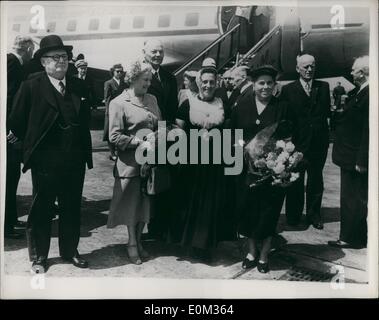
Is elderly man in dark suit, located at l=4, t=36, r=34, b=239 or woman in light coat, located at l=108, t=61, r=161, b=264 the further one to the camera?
elderly man in dark suit, located at l=4, t=36, r=34, b=239

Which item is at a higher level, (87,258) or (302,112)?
(302,112)

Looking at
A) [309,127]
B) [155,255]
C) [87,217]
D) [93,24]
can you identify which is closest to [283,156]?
[309,127]

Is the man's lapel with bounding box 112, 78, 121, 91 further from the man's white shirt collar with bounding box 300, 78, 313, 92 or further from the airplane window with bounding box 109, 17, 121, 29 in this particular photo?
the man's white shirt collar with bounding box 300, 78, 313, 92

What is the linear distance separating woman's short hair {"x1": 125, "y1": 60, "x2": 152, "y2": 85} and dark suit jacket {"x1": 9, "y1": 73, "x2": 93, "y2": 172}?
0.46 metres

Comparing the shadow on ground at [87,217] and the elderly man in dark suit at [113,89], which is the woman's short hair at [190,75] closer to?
the elderly man in dark suit at [113,89]

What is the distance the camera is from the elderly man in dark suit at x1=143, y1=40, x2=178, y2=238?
4961 mm

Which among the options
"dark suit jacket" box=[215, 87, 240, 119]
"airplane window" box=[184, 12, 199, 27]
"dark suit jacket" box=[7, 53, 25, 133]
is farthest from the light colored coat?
"dark suit jacket" box=[7, 53, 25, 133]

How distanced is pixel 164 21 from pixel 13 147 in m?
1.98

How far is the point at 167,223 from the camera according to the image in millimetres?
5027

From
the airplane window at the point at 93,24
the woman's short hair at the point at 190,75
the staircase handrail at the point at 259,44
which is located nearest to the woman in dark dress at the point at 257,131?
the staircase handrail at the point at 259,44

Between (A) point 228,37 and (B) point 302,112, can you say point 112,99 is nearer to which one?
(A) point 228,37

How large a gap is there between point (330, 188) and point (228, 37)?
1893mm

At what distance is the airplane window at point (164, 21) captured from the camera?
16.6 feet
